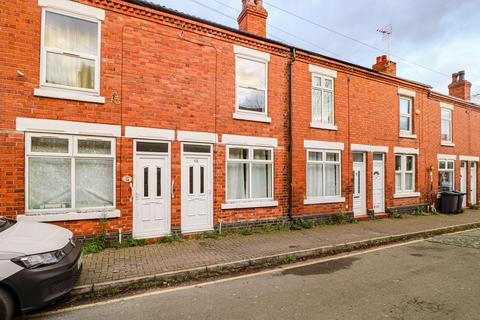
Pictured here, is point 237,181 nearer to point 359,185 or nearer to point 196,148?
point 196,148

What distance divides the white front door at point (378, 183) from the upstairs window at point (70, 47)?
11212 millimetres

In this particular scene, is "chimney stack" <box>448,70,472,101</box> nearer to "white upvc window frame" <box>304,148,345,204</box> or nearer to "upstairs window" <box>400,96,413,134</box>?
"upstairs window" <box>400,96,413,134</box>

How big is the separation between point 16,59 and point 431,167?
16910 millimetres

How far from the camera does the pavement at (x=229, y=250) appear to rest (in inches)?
212

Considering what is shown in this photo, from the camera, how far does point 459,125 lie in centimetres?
1631

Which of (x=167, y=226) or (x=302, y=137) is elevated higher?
(x=302, y=137)

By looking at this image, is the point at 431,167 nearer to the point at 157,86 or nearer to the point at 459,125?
the point at 459,125

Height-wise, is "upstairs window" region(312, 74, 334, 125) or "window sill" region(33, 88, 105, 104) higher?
"upstairs window" region(312, 74, 334, 125)

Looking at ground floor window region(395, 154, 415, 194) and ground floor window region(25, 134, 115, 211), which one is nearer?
ground floor window region(25, 134, 115, 211)

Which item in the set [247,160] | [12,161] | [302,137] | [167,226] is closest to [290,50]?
[302,137]

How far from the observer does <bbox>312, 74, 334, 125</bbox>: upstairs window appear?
1108 centimetres

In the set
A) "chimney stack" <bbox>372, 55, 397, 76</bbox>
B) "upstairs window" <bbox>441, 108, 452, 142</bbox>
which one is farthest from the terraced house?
"upstairs window" <bbox>441, 108, 452, 142</bbox>

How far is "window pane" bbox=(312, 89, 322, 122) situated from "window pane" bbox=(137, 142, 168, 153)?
586 cm

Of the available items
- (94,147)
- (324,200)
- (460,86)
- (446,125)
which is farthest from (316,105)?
(460,86)
